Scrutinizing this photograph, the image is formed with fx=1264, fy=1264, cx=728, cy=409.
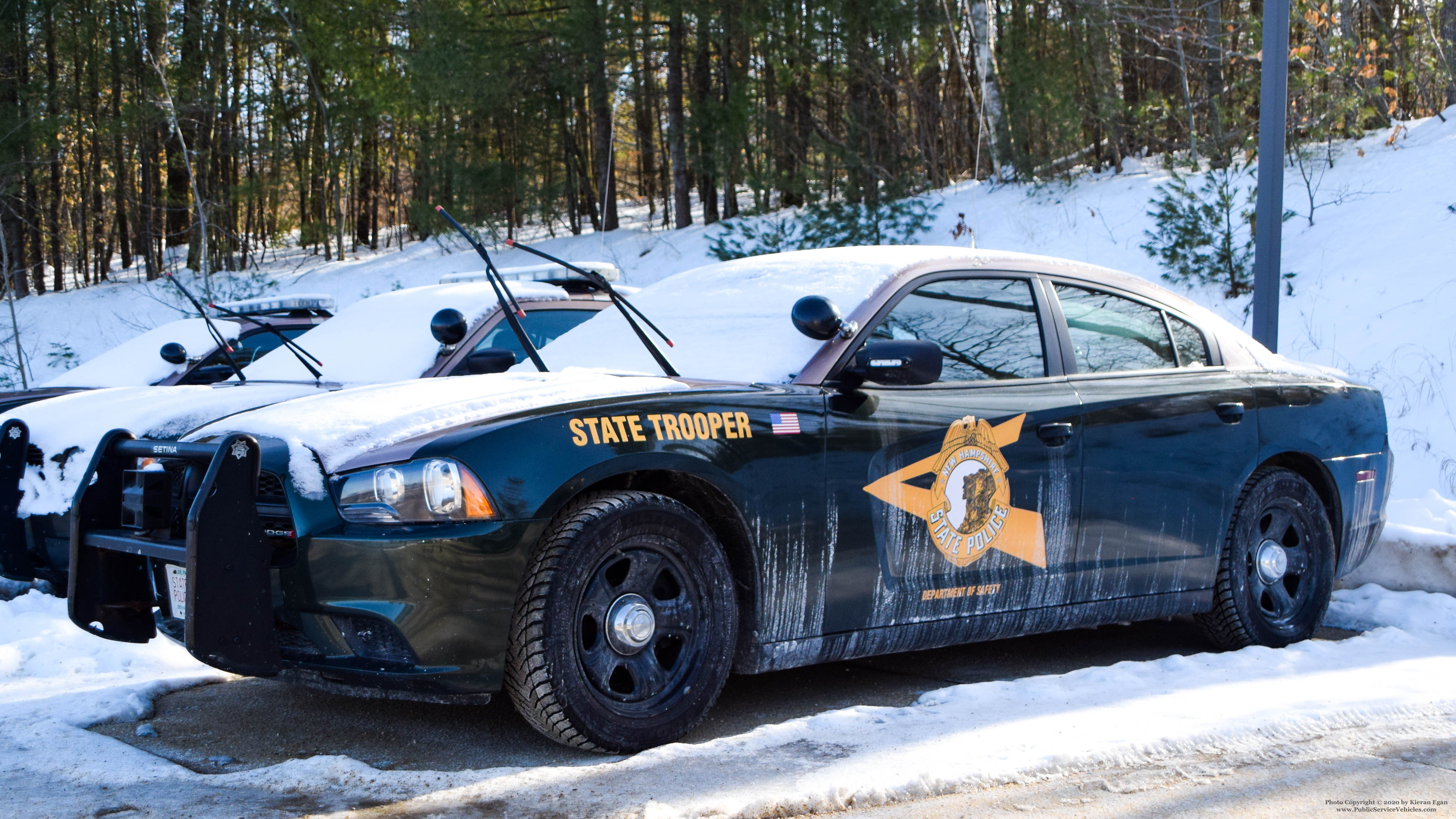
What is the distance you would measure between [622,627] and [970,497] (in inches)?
52.4

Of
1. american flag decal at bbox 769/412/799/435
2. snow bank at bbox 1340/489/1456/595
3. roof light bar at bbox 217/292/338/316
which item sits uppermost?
roof light bar at bbox 217/292/338/316

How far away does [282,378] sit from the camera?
695 cm

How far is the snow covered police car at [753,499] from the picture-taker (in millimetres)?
3090

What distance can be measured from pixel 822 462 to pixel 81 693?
2.46m

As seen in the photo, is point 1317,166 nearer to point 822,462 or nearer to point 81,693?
point 822,462

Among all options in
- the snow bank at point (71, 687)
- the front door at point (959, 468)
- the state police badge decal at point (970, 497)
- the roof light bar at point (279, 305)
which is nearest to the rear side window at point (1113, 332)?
the front door at point (959, 468)

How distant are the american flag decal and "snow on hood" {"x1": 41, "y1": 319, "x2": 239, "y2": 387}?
6093mm

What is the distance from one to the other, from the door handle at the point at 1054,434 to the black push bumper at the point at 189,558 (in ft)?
8.16

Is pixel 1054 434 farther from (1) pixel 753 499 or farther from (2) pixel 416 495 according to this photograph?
(2) pixel 416 495

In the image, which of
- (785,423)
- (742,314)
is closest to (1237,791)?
(785,423)

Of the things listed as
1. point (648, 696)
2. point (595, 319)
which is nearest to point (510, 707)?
point (648, 696)

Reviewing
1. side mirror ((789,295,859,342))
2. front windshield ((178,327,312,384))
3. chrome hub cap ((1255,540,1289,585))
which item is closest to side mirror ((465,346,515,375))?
side mirror ((789,295,859,342))

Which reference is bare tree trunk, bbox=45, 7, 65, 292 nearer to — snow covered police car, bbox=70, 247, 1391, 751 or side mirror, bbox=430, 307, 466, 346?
side mirror, bbox=430, 307, 466, 346

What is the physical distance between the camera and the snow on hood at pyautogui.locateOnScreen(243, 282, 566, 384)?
21.4ft
